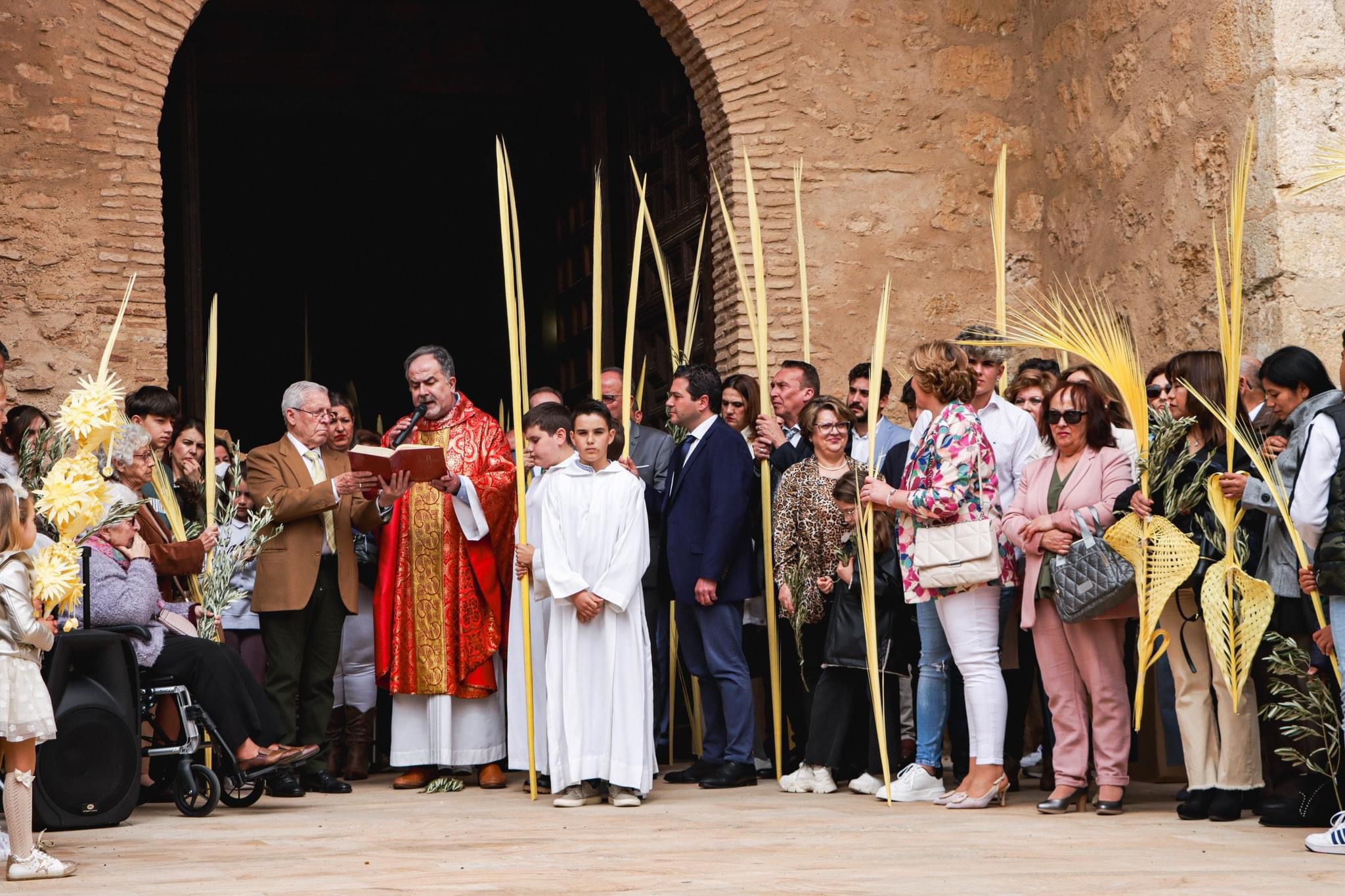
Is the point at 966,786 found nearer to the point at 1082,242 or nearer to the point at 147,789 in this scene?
the point at 147,789

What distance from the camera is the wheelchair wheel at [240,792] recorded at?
5.69 meters

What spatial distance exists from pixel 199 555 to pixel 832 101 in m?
4.37

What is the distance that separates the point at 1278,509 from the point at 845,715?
1.79 m

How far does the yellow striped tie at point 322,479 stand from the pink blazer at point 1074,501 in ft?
8.71

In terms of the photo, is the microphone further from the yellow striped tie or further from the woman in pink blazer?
the woman in pink blazer

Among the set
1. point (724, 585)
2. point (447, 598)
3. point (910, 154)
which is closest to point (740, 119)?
point (910, 154)

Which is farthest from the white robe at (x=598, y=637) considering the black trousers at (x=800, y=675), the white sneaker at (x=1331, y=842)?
the white sneaker at (x=1331, y=842)

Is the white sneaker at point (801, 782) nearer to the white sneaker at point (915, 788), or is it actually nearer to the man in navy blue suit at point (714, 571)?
the man in navy blue suit at point (714, 571)

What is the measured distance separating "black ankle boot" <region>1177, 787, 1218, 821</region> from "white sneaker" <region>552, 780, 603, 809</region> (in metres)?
1.99

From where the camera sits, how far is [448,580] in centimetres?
639

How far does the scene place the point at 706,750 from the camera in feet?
20.6

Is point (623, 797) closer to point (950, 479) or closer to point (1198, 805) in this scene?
point (950, 479)

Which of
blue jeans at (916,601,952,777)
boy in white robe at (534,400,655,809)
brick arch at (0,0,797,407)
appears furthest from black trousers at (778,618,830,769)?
brick arch at (0,0,797,407)

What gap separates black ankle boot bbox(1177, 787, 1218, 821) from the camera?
5031mm
